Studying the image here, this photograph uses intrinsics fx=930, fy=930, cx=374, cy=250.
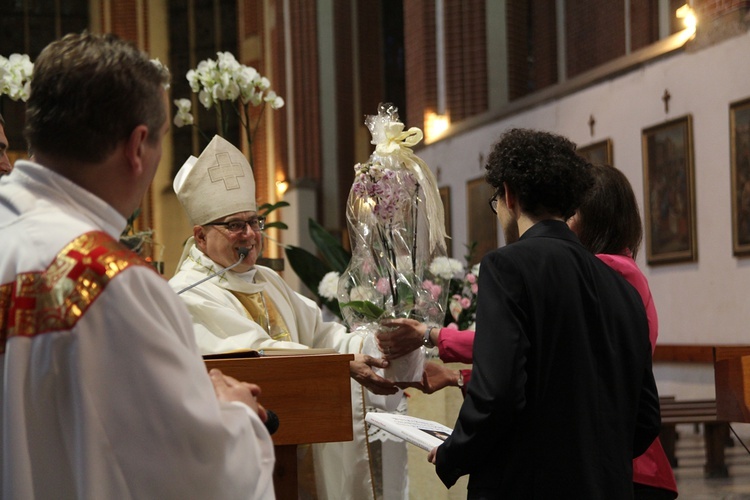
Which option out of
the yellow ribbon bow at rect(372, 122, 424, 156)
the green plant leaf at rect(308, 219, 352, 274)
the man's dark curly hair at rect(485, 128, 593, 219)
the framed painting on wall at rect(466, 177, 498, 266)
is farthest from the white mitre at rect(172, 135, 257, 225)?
the framed painting on wall at rect(466, 177, 498, 266)

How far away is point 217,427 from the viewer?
1.55 metres

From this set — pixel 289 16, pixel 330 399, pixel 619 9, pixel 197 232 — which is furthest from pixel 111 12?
pixel 330 399

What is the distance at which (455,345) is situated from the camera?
2896 mm

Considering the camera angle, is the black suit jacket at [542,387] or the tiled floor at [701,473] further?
the tiled floor at [701,473]

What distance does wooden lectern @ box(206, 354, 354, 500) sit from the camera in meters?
2.67

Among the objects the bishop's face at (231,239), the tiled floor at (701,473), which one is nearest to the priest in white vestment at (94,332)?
the bishop's face at (231,239)

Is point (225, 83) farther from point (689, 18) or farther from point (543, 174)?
point (689, 18)

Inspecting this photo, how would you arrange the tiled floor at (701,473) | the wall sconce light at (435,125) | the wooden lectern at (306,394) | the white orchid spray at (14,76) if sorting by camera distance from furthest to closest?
the wall sconce light at (435,125) → the tiled floor at (701,473) → the white orchid spray at (14,76) → the wooden lectern at (306,394)

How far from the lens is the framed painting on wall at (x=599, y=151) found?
28.5 feet

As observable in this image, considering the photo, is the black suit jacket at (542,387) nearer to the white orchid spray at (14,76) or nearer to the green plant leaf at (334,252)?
the white orchid spray at (14,76)

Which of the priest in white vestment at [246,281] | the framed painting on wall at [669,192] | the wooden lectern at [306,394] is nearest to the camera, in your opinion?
the wooden lectern at [306,394]

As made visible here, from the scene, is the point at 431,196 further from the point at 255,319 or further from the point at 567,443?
the point at 567,443

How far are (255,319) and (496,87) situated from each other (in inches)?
340

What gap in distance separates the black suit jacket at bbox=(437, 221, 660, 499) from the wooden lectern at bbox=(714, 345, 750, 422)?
1111mm
